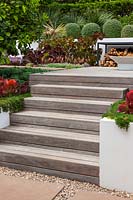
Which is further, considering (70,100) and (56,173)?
(70,100)

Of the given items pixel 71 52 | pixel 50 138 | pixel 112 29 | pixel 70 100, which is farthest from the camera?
pixel 112 29

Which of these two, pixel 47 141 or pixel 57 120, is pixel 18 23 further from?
pixel 47 141

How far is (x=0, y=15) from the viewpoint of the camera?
526 cm

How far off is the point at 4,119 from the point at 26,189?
1.39 metres

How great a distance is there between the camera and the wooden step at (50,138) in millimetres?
4320

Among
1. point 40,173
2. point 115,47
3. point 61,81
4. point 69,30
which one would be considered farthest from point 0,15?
point 69,30

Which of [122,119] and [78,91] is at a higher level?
[78,91]

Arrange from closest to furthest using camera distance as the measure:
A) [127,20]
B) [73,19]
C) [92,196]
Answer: [92,196], [127,20], [73,19]

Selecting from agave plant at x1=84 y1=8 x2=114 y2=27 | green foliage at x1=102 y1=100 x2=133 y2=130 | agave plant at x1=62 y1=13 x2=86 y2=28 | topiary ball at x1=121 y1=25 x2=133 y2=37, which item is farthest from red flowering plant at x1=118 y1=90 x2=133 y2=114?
agave plant at x1=62 y1=13 x2=86 y2=28

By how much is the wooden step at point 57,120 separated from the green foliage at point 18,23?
3.93 ft

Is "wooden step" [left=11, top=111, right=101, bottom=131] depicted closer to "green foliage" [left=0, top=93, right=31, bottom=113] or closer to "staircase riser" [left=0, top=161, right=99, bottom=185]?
"green foliage" [left=0, top=93, right=31, bottom=113]

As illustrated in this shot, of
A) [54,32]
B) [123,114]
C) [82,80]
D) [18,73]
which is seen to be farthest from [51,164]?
[54,32]

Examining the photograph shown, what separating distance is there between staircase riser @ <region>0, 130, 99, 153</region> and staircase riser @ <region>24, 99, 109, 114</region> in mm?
612

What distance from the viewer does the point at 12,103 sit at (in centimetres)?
508
